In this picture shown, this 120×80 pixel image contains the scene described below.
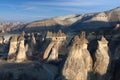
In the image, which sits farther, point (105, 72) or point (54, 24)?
point (54, 24)

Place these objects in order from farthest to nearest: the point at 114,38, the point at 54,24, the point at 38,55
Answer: the point at 54,24
the point at 38,55
the point at 114,38

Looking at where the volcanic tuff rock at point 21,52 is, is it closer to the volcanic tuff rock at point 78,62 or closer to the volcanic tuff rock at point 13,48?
the volcanic tuff rock at point 13,48

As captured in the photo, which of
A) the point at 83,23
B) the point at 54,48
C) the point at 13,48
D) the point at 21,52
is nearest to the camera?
the point at 54,48

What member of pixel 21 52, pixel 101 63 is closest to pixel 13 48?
pixel 21 52

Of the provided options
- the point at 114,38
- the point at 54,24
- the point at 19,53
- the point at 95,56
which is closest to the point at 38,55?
the point at 19,53

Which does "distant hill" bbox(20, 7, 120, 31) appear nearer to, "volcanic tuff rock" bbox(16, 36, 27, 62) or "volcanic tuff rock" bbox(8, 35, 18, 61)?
"volcanic tuff rock" bbox(8, 35, 18, 61)

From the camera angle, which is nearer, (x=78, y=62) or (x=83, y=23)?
(x=78, y=62)

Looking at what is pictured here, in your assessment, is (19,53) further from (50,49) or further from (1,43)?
(1,43)

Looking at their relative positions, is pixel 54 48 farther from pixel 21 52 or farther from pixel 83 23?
pixel 83 23
